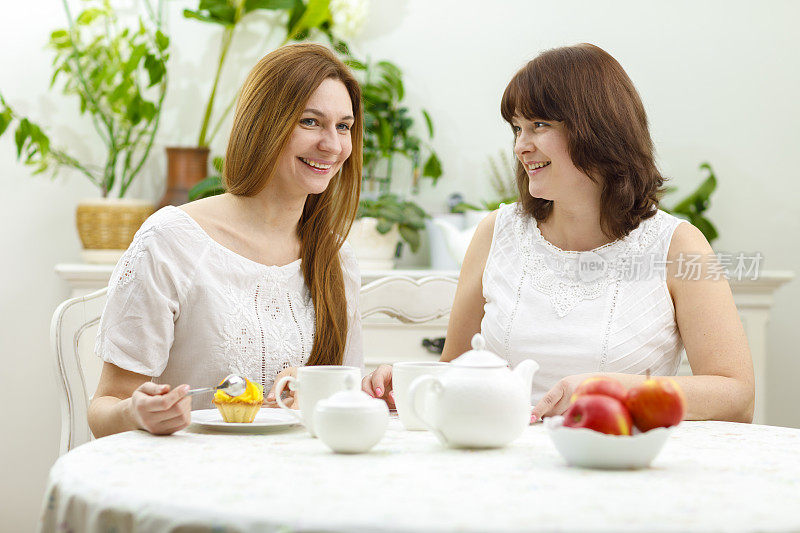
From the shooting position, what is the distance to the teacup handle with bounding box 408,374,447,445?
1.04m

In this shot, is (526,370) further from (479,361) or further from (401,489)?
(401,489)

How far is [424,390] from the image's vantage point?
3.64ft

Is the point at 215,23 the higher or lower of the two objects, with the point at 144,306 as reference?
higher

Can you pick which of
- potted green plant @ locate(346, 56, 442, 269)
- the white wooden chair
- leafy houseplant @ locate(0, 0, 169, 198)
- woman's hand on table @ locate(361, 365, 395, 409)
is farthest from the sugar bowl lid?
leafy houseplant @ locate(0, 0, 169, 198)

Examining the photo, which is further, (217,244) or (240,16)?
(240,16)

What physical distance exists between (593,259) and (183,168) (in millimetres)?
1578

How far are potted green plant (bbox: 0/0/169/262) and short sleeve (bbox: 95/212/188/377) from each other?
1232 mm

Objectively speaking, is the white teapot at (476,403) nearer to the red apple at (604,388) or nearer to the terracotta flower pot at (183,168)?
the red apple at (604,388)

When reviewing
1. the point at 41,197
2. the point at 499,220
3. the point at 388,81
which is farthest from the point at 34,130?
the point at 499,220

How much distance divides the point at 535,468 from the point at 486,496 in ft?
0.50

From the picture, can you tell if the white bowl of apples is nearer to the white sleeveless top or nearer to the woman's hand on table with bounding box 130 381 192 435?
the woman's hand on table with bounding box 130 381 192 435

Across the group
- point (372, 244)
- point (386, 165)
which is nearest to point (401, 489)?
point (372, 244)

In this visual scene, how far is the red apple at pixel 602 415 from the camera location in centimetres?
95

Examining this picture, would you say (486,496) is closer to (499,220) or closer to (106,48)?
(499,220)
